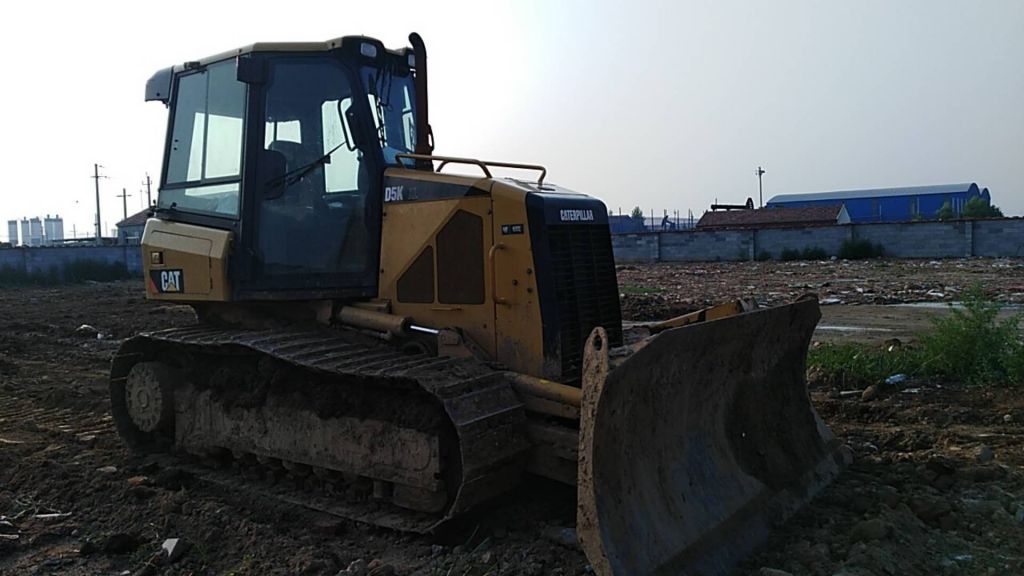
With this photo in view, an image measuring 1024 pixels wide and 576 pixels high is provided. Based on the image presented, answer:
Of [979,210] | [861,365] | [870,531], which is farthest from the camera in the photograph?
[979,210]

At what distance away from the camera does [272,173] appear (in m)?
6.04

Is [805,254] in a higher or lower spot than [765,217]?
lower

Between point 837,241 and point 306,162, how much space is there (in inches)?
1207

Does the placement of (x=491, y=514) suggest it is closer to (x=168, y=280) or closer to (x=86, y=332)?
(x=168, y=280)

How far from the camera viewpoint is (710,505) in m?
4.60

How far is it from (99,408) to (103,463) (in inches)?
80.9

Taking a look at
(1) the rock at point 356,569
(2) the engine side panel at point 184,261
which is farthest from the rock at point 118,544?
(2) the engine side panel at point 184,261

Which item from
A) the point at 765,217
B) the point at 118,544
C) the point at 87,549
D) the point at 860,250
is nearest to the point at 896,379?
the point at 118,544

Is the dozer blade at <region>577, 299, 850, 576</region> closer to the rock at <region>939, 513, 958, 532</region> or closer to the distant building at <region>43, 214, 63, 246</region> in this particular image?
the rock at <region>939, 513, 958, 532</region>

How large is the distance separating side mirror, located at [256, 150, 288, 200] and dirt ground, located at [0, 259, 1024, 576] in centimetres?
207

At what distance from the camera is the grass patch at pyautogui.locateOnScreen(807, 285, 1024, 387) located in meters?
8.18

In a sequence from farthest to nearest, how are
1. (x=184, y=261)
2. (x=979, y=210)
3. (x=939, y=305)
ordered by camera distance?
(x=979, y=210) → (x=939, y=305) → (x=184, y=261)

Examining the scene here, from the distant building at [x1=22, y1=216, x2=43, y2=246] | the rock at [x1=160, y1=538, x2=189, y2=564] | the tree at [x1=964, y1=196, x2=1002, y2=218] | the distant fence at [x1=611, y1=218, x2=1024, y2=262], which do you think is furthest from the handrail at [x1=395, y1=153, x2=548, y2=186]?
the distant building at [x1=22, y1=216, x2=43, y2=246]

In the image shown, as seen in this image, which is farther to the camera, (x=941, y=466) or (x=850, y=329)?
(x=850, y=329)
